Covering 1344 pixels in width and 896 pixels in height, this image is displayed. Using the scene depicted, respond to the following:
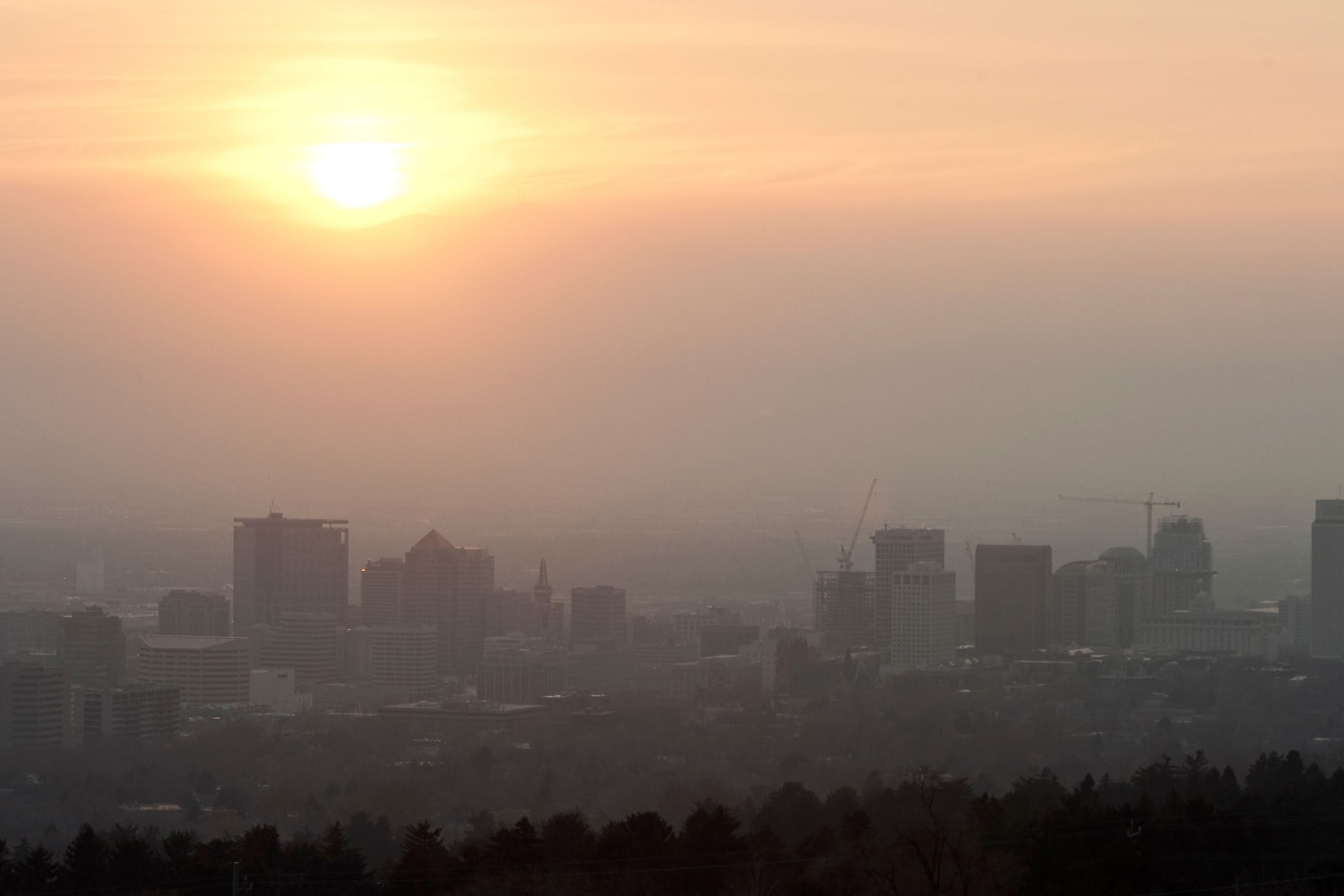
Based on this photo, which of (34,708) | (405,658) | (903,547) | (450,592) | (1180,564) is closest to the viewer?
(34,708)

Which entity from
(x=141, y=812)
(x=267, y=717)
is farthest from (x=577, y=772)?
(x=267, y=717)

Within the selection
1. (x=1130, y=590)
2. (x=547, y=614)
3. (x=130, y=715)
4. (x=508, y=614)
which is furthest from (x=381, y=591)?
(x=1130, y=590)

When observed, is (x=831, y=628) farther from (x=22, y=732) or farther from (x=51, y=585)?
(x=22, y=732)

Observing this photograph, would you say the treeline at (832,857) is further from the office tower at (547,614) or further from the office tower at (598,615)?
the office tower at (598,615)

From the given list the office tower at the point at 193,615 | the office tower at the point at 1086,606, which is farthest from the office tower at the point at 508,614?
the office tower at the point at 1086,606

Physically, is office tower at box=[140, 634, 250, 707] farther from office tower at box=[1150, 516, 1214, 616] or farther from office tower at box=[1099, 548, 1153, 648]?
A: office tower at box=[1150, 516, 1214, 616]

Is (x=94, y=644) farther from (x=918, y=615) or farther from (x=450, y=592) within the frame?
(x=918, y=615)
